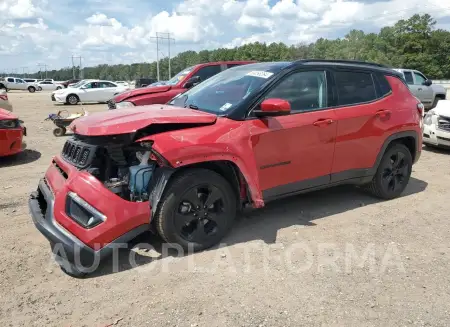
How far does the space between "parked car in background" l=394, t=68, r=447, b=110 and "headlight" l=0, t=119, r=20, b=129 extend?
45.1 ft

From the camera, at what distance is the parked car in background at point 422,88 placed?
1580 cm

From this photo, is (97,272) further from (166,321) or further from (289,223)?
(289,223)

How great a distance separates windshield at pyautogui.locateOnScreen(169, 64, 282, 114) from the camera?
4.05 metres

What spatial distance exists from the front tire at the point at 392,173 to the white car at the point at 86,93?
20.9m

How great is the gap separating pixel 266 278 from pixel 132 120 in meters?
1.75

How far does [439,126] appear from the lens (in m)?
8.43

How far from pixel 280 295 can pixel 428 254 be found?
169 cm

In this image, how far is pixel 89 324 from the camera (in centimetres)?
274

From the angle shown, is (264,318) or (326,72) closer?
(264,318)

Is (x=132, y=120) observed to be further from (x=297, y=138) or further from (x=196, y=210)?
(x=297, y=138)

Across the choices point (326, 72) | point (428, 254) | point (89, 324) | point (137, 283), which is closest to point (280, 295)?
point (137, 283)

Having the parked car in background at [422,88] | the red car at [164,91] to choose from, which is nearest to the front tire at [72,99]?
the red car at [164,91]

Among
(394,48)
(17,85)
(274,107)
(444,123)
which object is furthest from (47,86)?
(394,48)

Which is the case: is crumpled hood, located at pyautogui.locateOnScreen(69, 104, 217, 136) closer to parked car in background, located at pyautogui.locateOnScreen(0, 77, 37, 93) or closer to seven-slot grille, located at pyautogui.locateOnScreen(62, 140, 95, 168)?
seven-slot grille, located at pyautogui.locateOnScreen(62, 140, 95, 168)
